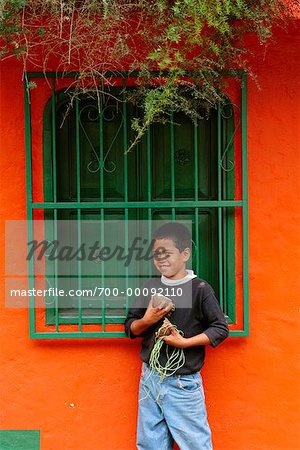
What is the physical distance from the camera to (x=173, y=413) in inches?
126

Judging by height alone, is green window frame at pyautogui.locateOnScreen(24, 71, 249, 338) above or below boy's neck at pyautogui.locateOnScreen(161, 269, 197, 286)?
above

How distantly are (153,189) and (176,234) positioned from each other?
1.52 feet

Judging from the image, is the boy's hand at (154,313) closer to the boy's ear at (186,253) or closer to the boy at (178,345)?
the boy at (178,345)

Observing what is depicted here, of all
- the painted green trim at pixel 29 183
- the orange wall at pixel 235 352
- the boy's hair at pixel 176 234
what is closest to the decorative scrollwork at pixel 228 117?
Result: the orange wall at pixel 235 352

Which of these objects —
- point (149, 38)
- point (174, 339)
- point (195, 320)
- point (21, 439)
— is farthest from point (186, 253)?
point (21, 439)

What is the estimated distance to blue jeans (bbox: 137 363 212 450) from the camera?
3.19 metres

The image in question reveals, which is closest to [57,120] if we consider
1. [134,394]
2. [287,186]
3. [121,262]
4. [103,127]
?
[103,127]

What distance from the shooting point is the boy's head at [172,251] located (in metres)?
3.27

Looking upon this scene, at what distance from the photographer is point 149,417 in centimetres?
326

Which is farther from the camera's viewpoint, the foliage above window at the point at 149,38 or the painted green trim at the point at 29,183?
the painted green trim at the point at 29,183

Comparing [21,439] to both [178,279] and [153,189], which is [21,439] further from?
[153,189]

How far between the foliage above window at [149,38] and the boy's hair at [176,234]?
580mm

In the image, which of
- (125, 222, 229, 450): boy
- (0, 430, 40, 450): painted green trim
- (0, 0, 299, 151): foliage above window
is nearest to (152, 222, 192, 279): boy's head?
(125, 222, 229, 450): boy

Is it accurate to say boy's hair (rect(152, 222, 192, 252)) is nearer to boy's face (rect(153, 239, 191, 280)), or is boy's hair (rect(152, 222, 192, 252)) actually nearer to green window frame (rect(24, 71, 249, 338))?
boy's face (rect(153, 239, 191, 280))
